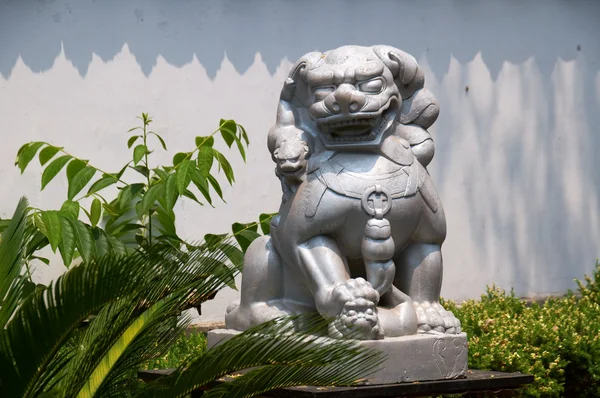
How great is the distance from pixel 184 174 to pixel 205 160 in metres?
0.26

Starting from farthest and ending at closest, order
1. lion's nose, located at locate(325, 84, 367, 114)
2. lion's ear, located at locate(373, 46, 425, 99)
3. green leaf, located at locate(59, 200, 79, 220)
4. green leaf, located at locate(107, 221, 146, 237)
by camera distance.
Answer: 1. green leaf, located at locate(107, 221, 146, 237)
2. green leaf, located at locate(59, 200, 79, 220)
3. lion's ear, located at locate(373, 46, 425, 99)
4. lion's nose, located at locate(325, 84, 367, 114)

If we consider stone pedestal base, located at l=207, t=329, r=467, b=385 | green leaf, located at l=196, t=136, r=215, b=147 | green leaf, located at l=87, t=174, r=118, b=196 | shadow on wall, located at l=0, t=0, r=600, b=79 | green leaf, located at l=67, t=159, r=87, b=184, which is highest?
shadow on wall, located at l=0, t=0, r=600, b=79

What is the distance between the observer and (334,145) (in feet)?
15.9

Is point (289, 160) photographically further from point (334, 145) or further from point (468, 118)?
point (468, 118)

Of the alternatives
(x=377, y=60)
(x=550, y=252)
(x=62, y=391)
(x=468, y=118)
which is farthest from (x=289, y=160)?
(x=550, y=252)

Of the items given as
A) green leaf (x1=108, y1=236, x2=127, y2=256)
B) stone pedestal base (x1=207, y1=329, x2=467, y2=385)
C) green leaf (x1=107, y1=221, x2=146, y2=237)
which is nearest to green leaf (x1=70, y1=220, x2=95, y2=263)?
green leaf (x1=108, y1=236, x2=127, y2=256)

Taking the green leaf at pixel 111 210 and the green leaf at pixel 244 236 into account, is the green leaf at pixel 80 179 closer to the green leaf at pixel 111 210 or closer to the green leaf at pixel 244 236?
the green leaf at pixel 111 210

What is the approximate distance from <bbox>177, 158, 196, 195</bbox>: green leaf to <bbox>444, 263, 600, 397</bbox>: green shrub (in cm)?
169

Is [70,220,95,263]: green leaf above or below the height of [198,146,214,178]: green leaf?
below

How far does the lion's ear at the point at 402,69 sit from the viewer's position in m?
4.89

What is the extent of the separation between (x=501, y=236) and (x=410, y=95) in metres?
4.13

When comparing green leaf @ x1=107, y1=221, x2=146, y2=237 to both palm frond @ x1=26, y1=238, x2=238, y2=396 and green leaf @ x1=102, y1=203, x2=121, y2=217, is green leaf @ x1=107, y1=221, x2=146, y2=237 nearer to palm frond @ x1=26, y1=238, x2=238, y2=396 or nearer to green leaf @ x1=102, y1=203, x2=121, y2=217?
green leaf @ x1=102, y1=203, x2=121, y2=217

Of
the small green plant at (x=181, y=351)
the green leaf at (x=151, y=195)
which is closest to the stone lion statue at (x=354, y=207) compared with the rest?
the green leaf at (x=151, y=195)

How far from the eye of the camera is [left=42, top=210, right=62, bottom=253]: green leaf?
554 centimetres
